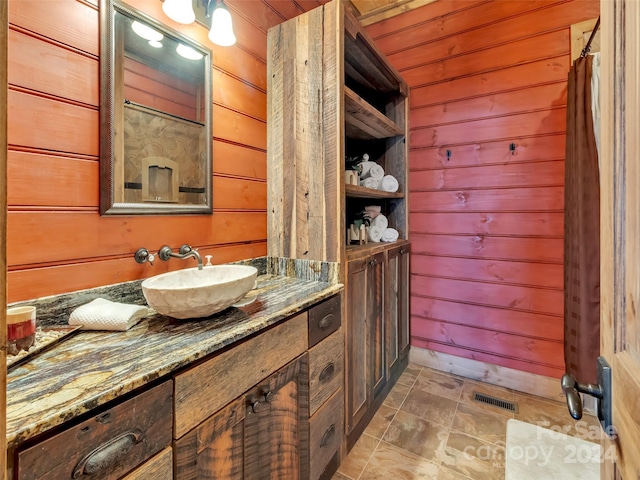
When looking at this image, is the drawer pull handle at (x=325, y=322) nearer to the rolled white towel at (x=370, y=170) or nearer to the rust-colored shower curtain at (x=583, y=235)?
the rolled white towel at (x=370, y=170)

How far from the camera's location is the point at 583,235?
1.50m

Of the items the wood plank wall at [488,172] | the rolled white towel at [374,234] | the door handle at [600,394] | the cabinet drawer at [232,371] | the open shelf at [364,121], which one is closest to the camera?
the door handle at [600,394]

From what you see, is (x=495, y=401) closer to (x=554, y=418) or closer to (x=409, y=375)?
(x=554, y=418)

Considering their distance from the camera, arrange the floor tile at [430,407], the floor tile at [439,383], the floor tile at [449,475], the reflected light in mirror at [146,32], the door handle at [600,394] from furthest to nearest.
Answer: the floor tile at [439,383]
the floor tile at [430,407]
the floor tile at [449,475]
the reflected light in mirror at [146,32]
the door handle at [600,394]

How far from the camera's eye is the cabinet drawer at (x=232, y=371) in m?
0.74

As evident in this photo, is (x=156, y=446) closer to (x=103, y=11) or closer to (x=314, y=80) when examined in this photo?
(x=103, y=11)

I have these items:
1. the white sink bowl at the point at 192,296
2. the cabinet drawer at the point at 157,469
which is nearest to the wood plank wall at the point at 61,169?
the white sink bowl at the point at 192,296

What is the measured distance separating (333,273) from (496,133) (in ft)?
5.14

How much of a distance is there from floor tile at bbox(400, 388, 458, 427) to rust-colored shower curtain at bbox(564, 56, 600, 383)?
705 mm

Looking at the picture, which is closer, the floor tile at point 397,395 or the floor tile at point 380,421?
the floor tile at point 380,421

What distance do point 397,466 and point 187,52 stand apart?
7.06 ft

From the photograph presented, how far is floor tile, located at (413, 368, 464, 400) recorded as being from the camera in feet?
6.68

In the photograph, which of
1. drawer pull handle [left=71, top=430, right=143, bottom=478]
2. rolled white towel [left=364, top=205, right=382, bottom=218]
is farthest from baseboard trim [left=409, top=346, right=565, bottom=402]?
drawer pull handle [left=71, top=430, right=143, bottom=478]

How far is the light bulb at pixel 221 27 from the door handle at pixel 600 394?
5.39 ft
